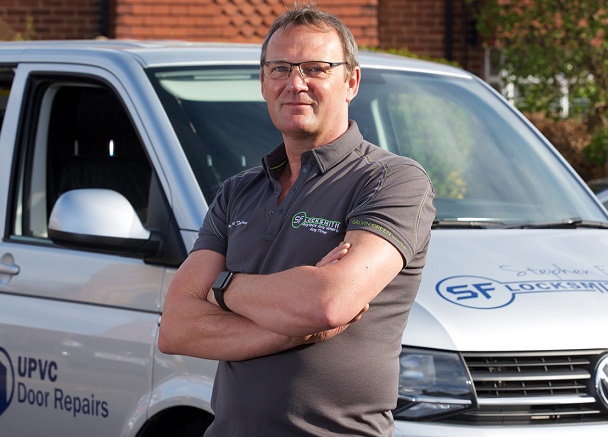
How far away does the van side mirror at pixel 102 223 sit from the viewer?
4.11 meters

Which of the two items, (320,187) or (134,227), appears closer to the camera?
(320,187)

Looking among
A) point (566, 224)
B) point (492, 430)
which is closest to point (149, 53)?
point (566, 224)

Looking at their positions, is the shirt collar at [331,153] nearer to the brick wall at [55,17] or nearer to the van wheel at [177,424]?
the van wheel at [177,424]

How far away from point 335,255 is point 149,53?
2076 mm

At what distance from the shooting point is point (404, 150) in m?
5.17

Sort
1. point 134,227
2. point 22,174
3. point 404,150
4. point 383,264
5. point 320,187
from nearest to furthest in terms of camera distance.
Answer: point 383,264 → point 320,187 → point 134,227 → point 22,174 → point 404,150

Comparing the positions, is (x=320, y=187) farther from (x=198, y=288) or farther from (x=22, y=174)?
(x=22, y=174)

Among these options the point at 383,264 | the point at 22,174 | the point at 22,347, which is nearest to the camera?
the point at 383,264

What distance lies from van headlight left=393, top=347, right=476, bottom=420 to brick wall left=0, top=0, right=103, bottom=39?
10492 millimetres

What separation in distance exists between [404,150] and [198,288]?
7.10ft

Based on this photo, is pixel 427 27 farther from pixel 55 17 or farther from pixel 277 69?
pixel 277 69

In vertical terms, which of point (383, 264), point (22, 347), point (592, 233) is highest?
point (383, 264)

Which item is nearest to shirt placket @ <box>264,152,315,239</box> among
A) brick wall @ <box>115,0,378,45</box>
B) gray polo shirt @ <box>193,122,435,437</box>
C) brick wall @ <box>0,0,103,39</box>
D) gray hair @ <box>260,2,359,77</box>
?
gray polo shirt @ <box>193,122,435,437</box>

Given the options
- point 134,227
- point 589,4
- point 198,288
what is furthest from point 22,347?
point 589,4
